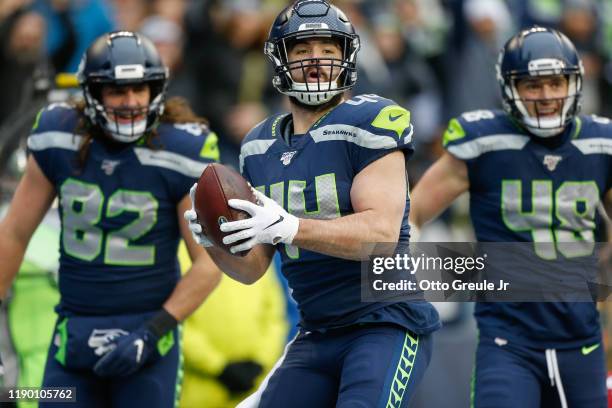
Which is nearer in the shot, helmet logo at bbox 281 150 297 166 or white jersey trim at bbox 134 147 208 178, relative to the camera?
helmet logo at bbox 281 150 297 166

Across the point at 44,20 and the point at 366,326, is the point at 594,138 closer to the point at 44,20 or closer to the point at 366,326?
the point at 366,326

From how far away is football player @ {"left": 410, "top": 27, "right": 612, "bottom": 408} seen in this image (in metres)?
5.27

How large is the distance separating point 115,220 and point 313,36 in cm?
132

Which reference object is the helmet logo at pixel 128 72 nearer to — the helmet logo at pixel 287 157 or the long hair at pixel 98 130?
the long hair at pixel 98 130

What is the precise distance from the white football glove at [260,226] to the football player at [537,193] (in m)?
1.50

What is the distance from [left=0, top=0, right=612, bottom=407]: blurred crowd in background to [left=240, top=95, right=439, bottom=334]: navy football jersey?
2.10 meters

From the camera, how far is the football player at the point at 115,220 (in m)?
5.32

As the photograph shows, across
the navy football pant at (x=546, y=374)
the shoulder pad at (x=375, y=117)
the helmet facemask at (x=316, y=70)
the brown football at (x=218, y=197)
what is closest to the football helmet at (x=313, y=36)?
the helmet facemask at (x=316, y=70)

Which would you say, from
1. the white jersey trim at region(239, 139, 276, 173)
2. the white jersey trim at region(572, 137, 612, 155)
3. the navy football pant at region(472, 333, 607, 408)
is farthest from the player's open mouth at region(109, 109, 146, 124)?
the white jersey trim at region(572, 137, 612, 155)

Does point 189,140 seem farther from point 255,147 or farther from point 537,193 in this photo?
point 537,193

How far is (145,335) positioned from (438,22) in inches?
277

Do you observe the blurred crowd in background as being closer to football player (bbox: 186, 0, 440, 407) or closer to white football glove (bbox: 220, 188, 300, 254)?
football player (bbox: 186, 0, 440, 407)

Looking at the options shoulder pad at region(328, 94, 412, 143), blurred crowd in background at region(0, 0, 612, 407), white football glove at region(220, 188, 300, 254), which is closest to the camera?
white football glove at region(220, 188, 300, 254)

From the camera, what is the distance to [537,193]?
5.40 m
